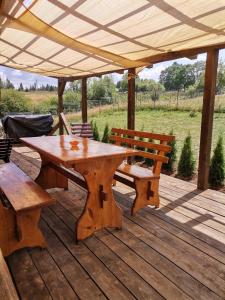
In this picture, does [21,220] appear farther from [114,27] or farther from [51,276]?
[114,27]

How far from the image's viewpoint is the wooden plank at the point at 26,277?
1.72 m

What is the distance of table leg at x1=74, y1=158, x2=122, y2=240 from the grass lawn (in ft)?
17.1

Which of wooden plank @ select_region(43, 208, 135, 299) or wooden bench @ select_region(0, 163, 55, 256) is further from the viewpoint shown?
wooden bench @ select_region(0, 163, 55, 256)

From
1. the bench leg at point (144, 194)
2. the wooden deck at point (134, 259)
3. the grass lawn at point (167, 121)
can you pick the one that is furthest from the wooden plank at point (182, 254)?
the grass lawn at point (167, 121)

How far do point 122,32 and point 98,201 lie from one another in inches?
75.8

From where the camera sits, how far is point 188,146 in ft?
14.6

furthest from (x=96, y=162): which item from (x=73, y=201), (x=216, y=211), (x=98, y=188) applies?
(x=216, y=211)

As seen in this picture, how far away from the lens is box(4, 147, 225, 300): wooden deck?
5.80ft

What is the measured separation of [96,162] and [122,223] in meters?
0.80

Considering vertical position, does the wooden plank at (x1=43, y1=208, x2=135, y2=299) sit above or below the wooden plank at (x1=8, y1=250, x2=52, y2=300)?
below

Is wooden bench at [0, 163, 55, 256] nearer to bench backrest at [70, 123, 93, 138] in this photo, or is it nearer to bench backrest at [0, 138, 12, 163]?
bench backrest at [0, 138, 12, 163]

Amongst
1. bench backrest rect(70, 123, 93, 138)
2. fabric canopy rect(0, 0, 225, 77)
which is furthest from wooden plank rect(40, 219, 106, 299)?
bench backrest rect(70, 123, 93, 138)

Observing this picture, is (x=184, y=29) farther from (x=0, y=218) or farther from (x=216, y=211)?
(x=0, y=218)

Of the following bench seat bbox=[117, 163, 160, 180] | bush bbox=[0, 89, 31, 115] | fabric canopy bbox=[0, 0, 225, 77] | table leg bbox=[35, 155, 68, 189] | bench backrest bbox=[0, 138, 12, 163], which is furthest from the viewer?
bush bbox=[0, 89, 31, 115]
